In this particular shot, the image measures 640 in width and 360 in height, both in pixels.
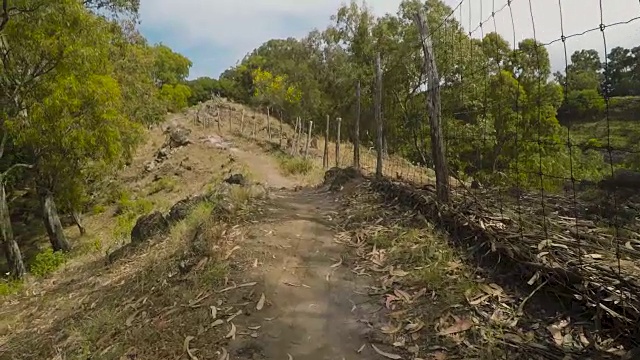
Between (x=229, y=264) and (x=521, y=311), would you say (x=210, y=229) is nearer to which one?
(x=229, y=264)

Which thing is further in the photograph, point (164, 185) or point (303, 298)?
point (164, 185)

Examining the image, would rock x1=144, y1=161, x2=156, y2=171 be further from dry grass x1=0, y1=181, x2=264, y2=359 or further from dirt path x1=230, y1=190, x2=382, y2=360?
dirt path x1=230, y1=190, x2=382, y2=360

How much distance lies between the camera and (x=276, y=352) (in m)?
3.26

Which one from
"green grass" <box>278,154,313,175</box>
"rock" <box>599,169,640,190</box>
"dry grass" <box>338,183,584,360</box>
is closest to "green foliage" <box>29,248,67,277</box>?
"green grass" <box>278,154,313,175</box>

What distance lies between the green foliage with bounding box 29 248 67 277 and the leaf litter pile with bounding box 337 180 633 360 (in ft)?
29.1

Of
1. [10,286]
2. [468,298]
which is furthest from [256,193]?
[10,286]

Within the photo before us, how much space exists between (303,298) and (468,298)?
1.31 m

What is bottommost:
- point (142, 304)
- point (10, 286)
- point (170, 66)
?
point (10, 286)

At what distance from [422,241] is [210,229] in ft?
7.64

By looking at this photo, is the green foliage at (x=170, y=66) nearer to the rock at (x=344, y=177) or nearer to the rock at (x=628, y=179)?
the rock at (x=344, y=177)

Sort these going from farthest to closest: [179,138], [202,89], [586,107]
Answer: [202,89], [179,138], [586,107]

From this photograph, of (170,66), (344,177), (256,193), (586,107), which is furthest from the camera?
(170,66)

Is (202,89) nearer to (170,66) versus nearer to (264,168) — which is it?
(170,66)

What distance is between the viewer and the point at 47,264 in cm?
1141
